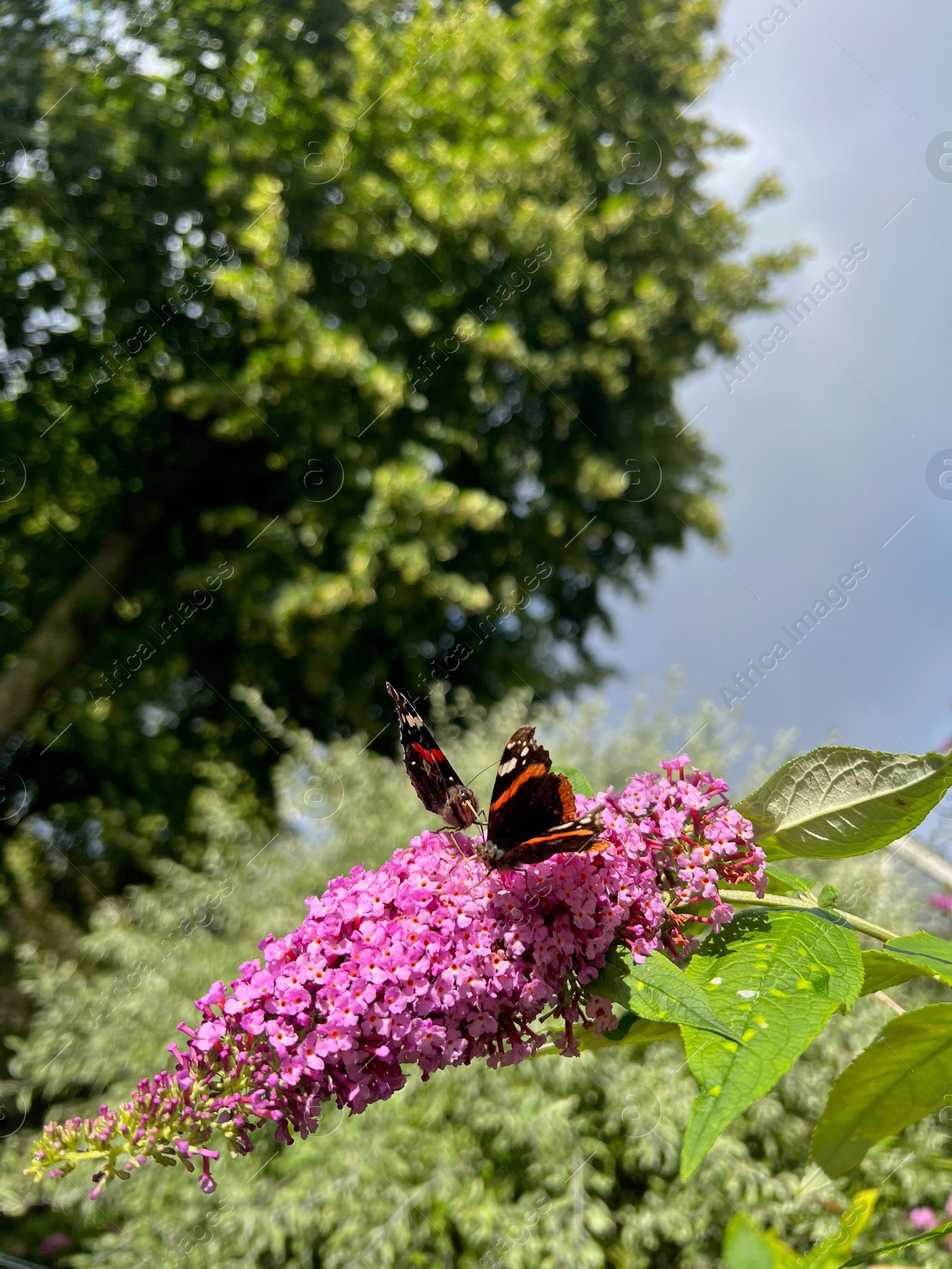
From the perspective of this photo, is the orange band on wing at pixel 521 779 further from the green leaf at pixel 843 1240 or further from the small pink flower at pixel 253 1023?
the green leaf at pixel 843 1240

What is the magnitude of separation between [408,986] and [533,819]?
0.54ft

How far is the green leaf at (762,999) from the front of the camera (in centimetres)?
45

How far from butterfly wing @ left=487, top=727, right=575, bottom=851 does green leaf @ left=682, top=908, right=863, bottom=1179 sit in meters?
0.15

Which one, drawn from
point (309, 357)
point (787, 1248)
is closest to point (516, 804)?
point (787, 1248)

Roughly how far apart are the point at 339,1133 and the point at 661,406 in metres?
6.38

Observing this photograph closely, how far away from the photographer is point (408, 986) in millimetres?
657

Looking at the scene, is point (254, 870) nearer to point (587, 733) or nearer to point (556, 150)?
point (587, 733)

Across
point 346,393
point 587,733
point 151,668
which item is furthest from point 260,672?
point 587,733

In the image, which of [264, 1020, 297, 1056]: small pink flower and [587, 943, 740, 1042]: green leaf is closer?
[587, 943, 740, 1042]: green leaf

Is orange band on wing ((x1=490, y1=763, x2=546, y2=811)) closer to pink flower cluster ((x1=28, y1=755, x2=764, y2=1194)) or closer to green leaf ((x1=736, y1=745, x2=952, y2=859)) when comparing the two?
pink flower cluster ((x1=28, y1=755, x2=764, y2=1194))

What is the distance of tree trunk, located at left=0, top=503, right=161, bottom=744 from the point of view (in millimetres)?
5566

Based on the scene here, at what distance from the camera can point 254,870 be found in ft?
12.3

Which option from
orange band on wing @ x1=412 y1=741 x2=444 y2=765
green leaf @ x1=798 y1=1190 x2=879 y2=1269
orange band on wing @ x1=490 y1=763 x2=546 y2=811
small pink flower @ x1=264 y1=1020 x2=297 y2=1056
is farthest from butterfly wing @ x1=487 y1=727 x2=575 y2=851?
green leaf @ x1=798 y1=1190 x2=879 y2=1269

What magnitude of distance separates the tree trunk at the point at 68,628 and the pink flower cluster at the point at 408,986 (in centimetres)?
556
